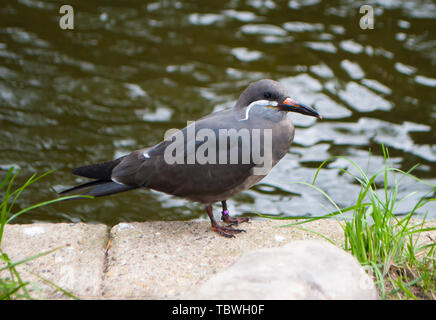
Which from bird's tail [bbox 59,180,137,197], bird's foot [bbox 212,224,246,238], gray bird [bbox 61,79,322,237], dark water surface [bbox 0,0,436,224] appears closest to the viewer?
gray bird [bbox 61,79,322,237]

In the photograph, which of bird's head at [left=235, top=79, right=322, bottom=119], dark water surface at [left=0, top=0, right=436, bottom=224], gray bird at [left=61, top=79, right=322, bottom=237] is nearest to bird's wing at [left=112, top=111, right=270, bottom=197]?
gray bird at [left=61, top=79, right=322, bottom=237]

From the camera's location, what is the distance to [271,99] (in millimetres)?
3264

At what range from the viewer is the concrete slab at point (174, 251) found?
274 centimetres

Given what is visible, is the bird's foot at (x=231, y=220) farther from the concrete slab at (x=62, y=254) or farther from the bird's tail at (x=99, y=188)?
the concrete slab at (x=62, y=254)

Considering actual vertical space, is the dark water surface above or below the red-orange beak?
below

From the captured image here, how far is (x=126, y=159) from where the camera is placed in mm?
3508

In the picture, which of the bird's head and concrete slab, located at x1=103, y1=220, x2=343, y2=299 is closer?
concrete slab, located at x1=103, y1=220, x2=343, y2=299

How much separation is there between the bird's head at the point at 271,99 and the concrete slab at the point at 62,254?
3.87 feet

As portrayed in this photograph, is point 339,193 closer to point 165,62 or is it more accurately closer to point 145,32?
point 165,62

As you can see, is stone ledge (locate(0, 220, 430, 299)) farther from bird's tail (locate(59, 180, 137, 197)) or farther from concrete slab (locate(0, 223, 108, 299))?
bird's tail (locate(59, 180, 137, 197))

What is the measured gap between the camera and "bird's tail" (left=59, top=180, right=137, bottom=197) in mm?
3430

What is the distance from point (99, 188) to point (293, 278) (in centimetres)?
163

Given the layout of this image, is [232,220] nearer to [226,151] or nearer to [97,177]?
[226,151]
